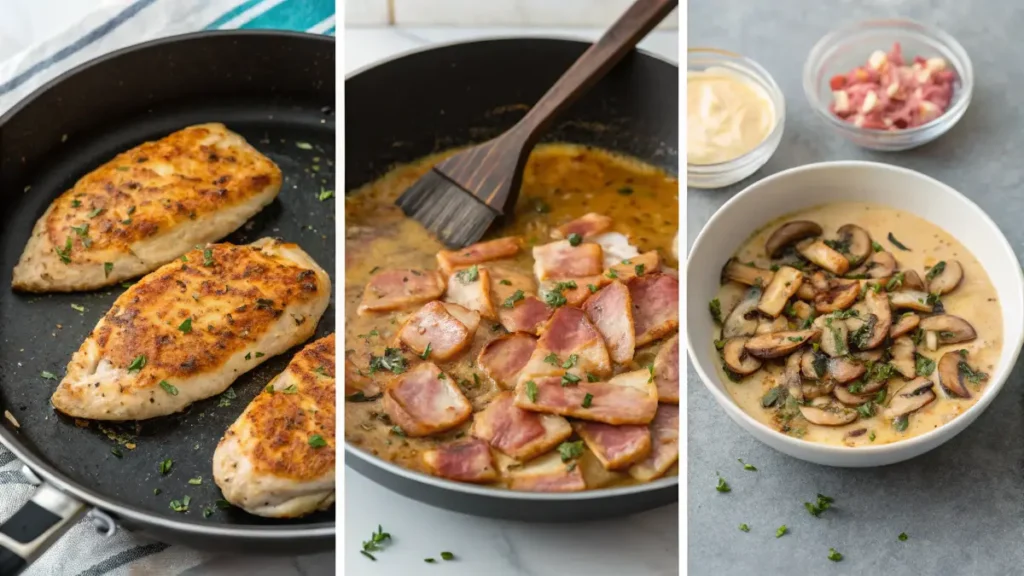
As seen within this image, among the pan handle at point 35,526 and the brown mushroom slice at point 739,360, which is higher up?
the pan handle at point 35,526

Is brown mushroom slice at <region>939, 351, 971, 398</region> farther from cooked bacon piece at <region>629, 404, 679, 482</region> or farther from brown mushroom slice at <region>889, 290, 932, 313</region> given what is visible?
cooked bacon piece at <region>629, 404, 679, 482</region>

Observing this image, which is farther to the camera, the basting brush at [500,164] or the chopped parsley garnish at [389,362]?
the basting brush at [500,164]

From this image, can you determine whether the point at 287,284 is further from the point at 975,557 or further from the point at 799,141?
the point at 975,557

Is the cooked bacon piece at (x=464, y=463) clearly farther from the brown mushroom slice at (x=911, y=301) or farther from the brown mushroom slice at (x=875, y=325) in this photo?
the brown mushroom slice at (x=911, y=301)

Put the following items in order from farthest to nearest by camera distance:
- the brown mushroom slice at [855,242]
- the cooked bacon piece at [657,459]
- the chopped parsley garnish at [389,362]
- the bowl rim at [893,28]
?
the bowl rim at [893,28] → the brown mushroom slice at [855,242] → the chopped parsley garnish at [389,362] → the cooked bacon piece at [657,459]

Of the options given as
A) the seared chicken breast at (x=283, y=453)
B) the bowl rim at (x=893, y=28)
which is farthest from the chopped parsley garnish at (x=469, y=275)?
the bowl rim at (x=893, y=28)

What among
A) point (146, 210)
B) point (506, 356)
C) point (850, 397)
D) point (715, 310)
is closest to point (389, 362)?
point (506, 356)
